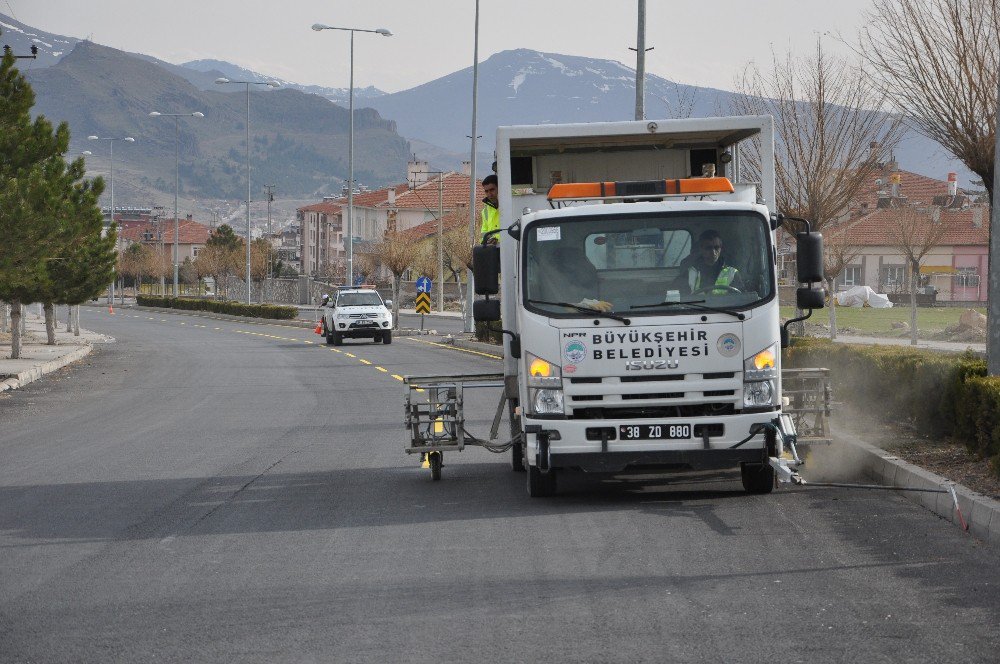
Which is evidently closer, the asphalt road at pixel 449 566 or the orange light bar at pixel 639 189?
the asphalt road at pixel 449 566

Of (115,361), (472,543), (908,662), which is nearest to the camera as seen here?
(908,662)

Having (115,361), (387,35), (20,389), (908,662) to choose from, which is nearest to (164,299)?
(387,35)

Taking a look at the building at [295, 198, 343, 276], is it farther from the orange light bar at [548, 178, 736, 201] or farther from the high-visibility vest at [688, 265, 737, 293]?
the high-visibility vest at [688, 265, 737, 293]

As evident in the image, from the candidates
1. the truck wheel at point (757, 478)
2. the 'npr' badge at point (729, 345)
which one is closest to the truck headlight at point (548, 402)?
the 'npr' badge at point (729, 345)

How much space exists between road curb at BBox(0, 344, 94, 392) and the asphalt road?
12.9 metres

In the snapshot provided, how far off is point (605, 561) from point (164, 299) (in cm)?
9652

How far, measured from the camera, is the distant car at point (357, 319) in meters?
45.8

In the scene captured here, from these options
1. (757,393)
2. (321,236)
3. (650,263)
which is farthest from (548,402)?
(321,236)

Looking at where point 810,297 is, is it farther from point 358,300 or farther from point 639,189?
point 358,300

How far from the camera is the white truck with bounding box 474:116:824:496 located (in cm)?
1032

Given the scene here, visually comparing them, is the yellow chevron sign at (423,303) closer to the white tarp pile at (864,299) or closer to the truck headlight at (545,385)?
the white tarp pile at (864,299)

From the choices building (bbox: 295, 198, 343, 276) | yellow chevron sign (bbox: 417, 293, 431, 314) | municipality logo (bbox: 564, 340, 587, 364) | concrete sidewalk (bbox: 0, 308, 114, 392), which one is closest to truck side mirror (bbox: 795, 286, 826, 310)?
municipality logo (bbox: 564, 340, 587, 364)

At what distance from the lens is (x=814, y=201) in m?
27.7

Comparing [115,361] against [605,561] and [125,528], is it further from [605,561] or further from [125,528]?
[605,561]
